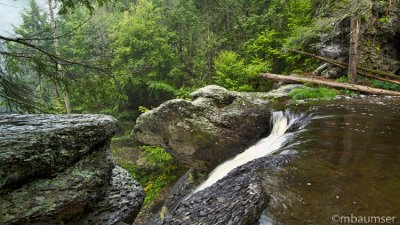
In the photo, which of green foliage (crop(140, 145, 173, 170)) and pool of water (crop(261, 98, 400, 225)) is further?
green foliage (crop(140, 145, 173, 170))

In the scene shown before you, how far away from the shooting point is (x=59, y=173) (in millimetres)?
4020

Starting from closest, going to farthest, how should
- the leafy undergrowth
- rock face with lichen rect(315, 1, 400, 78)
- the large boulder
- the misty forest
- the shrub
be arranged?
the misty forest, the large boulder, the shrub, rock face with lichen rect(315, 1, 400, 78), the leafy undergrowth

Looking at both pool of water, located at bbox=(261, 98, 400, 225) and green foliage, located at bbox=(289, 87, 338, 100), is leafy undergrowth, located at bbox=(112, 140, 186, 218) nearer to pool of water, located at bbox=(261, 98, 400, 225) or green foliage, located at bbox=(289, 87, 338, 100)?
green foliage, located at bbox=(289, 87, 338, 100)

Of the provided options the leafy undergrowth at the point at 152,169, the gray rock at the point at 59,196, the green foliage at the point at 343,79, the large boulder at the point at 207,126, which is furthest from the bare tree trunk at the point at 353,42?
the gray rock at the point at 59,196

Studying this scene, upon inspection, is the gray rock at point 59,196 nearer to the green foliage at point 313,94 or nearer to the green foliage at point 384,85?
the green foliage at point 313,94

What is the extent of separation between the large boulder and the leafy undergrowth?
12.9 ft

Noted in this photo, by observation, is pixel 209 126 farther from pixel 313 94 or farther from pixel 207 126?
pixel 313 94

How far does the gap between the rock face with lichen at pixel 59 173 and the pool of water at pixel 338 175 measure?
9.73 feet

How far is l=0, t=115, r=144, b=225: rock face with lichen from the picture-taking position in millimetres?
3525

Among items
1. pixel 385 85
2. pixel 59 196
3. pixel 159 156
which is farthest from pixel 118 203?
pixel 385 85

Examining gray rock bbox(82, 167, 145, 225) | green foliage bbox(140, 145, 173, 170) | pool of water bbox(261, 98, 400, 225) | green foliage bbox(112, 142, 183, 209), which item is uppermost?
pool of water bbox(261, 98, 400, 225)

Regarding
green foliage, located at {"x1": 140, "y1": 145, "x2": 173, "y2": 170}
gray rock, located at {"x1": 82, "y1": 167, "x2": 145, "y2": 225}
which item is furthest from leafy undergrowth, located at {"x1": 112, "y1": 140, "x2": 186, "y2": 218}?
gray rock, located at {"x1": 82, "y1": 167, "x2": 145, "y2": 225}

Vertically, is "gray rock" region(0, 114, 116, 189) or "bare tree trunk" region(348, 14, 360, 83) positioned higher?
"bare tree trunk" region(348, 14, 360, 83)

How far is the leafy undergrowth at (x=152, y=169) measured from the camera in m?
14.1
